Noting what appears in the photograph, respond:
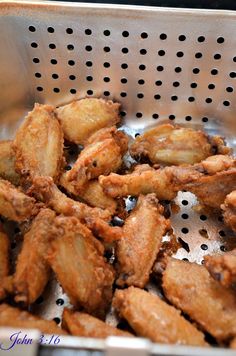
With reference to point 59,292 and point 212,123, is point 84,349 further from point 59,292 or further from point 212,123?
point 212,123

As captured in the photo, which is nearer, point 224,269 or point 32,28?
point 224,269

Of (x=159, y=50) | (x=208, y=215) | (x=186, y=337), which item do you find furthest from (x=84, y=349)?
(x=159, y=50)

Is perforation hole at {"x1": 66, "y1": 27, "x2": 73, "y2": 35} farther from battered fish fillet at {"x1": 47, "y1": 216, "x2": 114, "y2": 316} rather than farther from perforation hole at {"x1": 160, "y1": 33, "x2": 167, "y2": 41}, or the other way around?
battered fish fillet at {"x1": 47, "y1": 216, "x2": 114, "y2": 316}

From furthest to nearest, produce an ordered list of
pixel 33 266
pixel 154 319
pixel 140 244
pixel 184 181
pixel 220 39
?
pixel 220 39 < pixel 184 181 < pixel 140 244 < pixel 33 266 < pixel 154 319

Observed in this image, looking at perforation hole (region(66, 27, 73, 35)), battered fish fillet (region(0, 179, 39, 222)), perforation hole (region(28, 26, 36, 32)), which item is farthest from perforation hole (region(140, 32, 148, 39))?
battered fish fillet (region(0, 179, 39, 222))

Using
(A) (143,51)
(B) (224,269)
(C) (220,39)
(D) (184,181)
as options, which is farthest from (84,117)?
(B) (224,269)

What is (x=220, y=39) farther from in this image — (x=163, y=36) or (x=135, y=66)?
(x=135, y=66)
